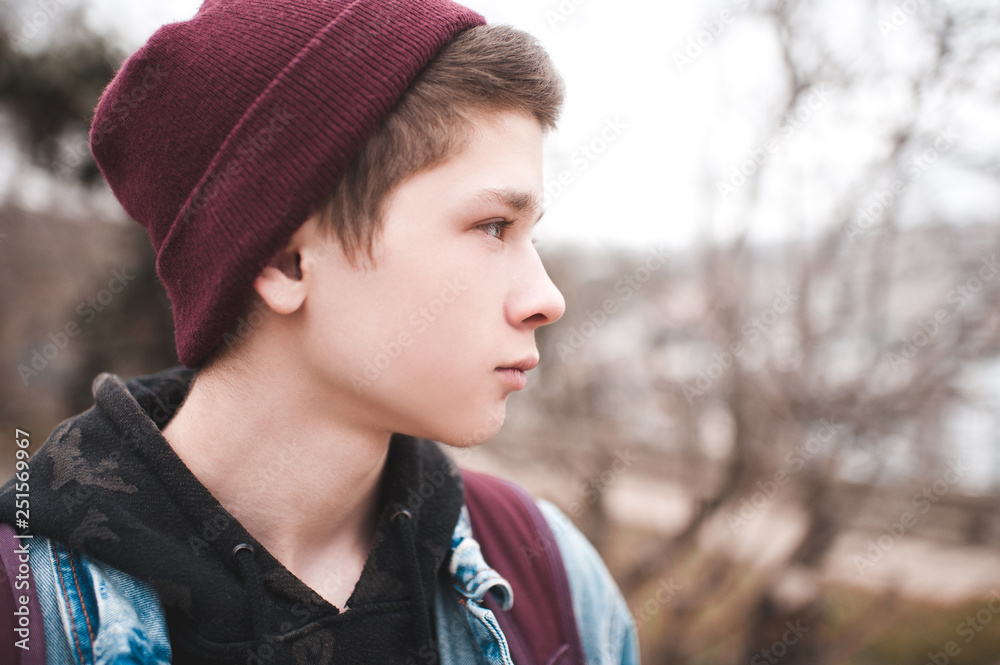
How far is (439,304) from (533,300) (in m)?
0.23

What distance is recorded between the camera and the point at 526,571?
5.89 feet

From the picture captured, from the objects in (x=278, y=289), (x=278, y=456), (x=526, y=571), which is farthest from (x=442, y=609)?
(x=278, y=289)

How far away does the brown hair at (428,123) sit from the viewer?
143 centimetres

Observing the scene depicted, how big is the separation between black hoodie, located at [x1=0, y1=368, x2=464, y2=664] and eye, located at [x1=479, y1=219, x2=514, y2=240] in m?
0.78

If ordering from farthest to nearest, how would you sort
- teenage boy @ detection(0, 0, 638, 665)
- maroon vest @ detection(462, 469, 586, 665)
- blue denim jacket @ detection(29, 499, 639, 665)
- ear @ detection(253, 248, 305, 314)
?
maroon vest @ detection(462, 469, 586, 665)
ear @ detection(253, 248, 305, 314)
teenage boy @ detection(0, 0, 638, 665)
blue denim jacket @ detection(29, 499, 639, 665)

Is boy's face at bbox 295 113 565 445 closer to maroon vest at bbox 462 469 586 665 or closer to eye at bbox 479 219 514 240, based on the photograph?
eye at bbox 479 219 514 240

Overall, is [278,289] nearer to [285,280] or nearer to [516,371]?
[285,280]

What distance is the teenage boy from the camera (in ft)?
4.41

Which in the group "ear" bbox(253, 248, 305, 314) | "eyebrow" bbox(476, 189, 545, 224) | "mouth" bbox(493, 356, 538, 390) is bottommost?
"mouth" bbox(493, 356, 538, 390)

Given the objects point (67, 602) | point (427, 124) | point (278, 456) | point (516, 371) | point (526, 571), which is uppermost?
point (427, 124)

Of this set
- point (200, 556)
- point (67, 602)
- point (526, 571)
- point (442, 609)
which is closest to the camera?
point (67, 602)

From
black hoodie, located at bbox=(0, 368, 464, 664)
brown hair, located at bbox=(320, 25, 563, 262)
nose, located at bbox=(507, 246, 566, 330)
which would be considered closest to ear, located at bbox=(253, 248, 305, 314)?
brown hair, located at bbox=(320, 25, 563, 262)

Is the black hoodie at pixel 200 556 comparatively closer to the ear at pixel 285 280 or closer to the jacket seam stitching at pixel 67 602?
the jacket seam stitching at pixel 67 602

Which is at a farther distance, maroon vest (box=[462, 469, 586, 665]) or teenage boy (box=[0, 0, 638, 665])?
maroon vest (box=[462, 469, 586, 665])
